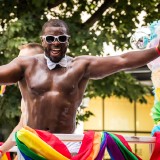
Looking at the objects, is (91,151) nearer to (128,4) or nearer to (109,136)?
(109,136)

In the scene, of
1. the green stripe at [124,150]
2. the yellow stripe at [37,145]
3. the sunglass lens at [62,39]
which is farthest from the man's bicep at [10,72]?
the green stripe at [124,150]

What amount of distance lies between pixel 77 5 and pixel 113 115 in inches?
268

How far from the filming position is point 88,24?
32.9 ft

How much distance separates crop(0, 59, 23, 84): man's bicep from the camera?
399cm

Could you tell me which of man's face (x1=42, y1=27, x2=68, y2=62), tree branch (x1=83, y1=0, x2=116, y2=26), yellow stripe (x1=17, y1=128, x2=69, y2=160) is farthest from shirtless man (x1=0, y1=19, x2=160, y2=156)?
tree branch (x1=83, y1=0, x2=116, y2=26)

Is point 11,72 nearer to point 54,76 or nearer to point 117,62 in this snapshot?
point 54,76

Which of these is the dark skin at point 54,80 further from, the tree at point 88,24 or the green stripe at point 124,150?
the tree at point 88,24

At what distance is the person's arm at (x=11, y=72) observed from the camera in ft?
13.1

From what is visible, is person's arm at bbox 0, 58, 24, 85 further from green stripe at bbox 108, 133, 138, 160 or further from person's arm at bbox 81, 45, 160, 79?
green stripe at bbox 108, 133, 138, 160

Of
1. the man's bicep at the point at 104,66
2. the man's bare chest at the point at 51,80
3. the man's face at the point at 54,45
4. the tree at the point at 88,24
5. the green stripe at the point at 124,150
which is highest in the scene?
the tree at the point at 88,24

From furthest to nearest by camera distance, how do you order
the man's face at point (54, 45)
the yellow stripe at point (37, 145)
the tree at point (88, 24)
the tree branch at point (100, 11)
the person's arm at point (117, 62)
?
1. the tree branch at point (100, 11)
2. the tree at point (88, 24)
3. the man's face at point (54, 45)
4. the person's arm at point (117, 62)
5. the yellow stripe at point (37, 145)

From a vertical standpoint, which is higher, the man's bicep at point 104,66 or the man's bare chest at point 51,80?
the man's bicep at point 104,66

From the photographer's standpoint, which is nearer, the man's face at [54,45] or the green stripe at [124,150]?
the green stripe at [124,150]

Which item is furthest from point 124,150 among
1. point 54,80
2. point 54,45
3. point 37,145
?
point 54,45
